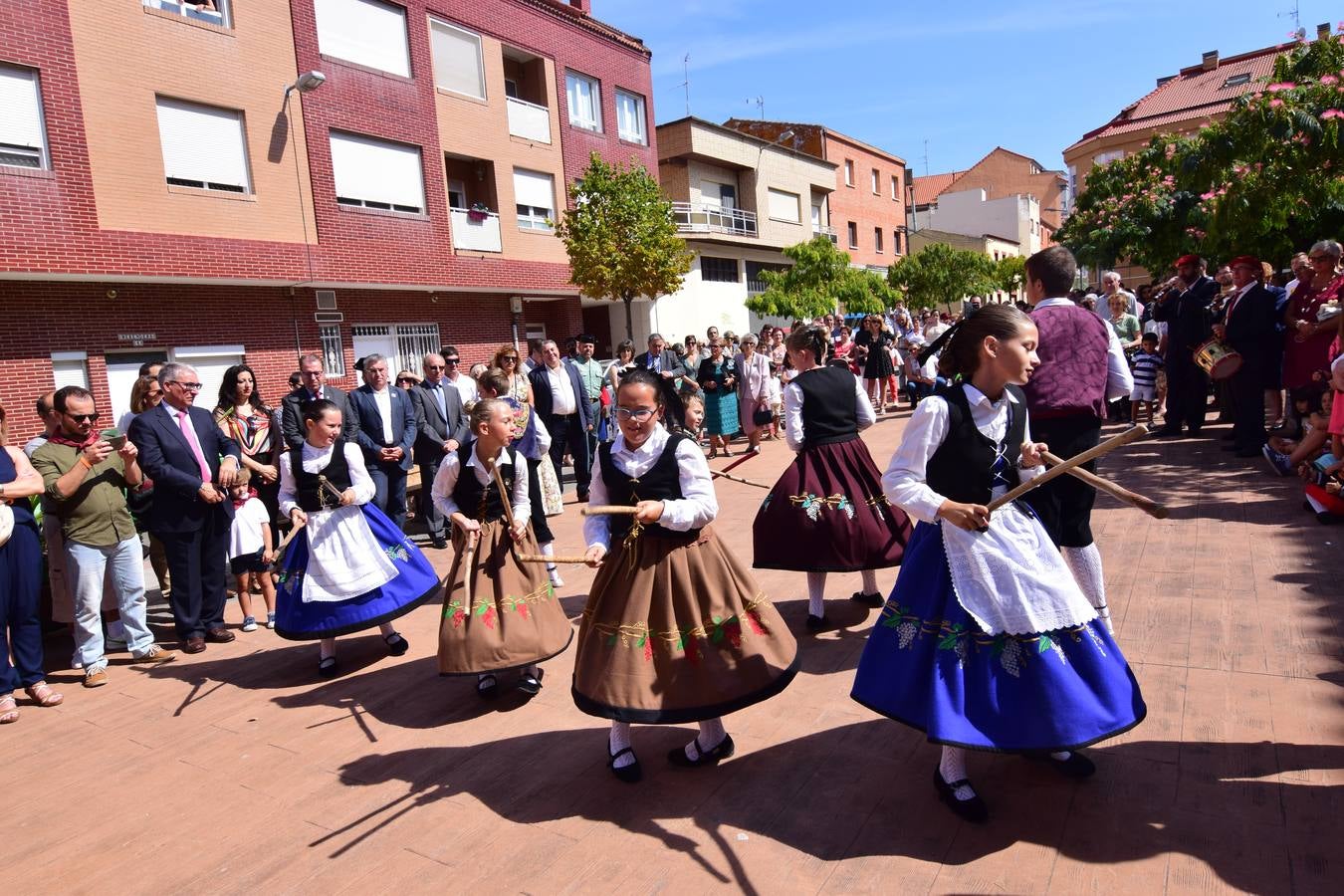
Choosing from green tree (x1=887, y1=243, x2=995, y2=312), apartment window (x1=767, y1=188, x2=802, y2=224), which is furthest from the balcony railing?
green tree (x1=887, y1=243, x2=995, y2=312)

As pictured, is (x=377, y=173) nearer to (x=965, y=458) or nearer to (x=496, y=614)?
(x=496, y=614)

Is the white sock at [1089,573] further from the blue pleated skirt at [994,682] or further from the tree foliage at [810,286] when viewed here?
the tree foliage at [810,286]

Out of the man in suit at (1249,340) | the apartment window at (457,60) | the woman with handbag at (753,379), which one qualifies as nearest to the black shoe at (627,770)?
the man in suit at (1249,340)

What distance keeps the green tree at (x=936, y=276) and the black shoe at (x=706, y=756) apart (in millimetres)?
38396

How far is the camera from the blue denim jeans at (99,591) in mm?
5328

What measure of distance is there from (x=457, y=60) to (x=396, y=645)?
18.2 metres

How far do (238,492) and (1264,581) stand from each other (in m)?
6.87

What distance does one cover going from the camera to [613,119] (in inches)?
957

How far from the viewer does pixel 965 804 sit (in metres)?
3.02

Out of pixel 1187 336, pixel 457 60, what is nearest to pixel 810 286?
pixel 457 60

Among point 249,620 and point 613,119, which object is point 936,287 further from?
point 249,620

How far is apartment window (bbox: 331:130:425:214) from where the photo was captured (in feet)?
57.1

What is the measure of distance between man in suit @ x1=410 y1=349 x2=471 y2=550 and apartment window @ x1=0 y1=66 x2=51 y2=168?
8997 millimetres

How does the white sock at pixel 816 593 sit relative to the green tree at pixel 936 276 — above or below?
below
